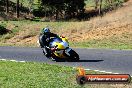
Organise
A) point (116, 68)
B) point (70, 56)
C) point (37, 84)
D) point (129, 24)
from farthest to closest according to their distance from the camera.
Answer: point (129, 24) → point (70, 56) → point (116, 68) → point (37, 84)

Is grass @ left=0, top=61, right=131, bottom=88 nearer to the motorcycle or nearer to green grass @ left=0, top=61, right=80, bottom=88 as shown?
green grass @ left=0, top=61, right=80, bottom=88

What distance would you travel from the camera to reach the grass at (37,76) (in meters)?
12.4

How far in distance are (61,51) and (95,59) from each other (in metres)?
1.75

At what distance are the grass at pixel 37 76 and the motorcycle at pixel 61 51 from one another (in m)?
2.00

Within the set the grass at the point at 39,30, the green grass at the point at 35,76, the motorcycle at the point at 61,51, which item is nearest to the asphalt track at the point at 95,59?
the motorcycle at the point at 61,51

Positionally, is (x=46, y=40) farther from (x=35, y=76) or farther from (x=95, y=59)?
(x=35, y=76)

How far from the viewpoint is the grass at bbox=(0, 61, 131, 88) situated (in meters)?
12.4

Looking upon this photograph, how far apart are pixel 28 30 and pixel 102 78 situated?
1181 inches

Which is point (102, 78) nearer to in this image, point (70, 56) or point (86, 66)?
point (86, 66)

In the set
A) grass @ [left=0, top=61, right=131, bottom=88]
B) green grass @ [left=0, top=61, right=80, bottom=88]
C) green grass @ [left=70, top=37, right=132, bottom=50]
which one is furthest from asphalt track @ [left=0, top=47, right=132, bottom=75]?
green grass @ [left=70, top=37, right=132, bottom=50]

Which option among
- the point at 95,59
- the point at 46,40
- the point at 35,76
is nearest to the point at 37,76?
the point at 35,76

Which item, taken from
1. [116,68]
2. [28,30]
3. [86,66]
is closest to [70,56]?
[86,66]

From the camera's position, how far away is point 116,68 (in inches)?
634

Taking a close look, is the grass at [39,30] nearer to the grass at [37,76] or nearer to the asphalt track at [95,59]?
the asphalt track at [95,59]
